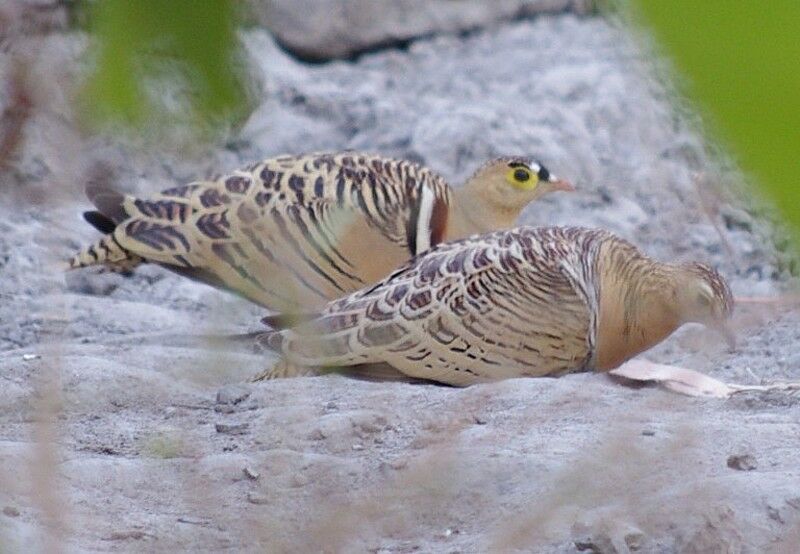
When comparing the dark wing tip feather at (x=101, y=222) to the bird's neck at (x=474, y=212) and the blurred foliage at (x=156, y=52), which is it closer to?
the bird's neck at (x=474, y=212)

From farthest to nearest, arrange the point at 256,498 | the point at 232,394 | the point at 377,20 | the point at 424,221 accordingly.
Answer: the point at 377,20
the point at 424,221
the point at 232,394
the point at 256,498

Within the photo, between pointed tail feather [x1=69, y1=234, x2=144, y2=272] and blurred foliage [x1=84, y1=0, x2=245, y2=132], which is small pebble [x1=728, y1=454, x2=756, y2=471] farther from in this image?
pointed tail feather [x1=69, y1=234, x2=144, y2=272]

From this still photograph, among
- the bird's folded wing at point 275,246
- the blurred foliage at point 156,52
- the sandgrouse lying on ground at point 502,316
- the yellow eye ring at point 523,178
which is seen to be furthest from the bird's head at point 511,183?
the blurred foliage at point 156,52

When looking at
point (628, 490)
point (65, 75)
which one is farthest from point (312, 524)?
point (65, 75)

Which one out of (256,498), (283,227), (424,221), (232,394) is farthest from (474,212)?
(256,498)

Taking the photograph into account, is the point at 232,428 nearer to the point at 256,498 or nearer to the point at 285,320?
the point at 256,498

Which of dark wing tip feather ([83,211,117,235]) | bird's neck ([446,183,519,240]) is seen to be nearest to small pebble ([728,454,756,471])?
bird's neck ([446,183,519,240])
